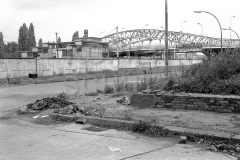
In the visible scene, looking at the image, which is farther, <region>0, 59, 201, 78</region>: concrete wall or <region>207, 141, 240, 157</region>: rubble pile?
<region>0, 59, 201, 78</region>: concrete wall

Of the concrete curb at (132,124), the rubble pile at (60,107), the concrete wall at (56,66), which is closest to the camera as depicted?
the concrete curb at (132,124)

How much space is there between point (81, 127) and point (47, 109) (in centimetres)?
352

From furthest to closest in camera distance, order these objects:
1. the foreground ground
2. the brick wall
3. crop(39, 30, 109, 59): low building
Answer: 1. crop(39, 30, 109, 59): low building
2. the brick wall
3. the foreground ground

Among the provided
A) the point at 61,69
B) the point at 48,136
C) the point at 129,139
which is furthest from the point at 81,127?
the point at 61,69

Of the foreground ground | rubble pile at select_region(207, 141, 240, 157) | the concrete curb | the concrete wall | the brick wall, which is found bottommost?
the foreground ground

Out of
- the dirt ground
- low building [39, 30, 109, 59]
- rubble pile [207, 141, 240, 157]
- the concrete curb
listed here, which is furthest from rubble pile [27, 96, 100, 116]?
low building [39, 30, 109, 59]

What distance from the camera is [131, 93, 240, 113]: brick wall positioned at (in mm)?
8492

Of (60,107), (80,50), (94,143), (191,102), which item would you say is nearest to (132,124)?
(94,143)

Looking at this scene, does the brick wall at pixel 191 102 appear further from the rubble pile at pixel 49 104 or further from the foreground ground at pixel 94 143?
the rubble pile at pixel 49 104

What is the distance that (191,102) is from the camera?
9.26 meters

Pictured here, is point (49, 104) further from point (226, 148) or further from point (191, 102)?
point (226, 148)

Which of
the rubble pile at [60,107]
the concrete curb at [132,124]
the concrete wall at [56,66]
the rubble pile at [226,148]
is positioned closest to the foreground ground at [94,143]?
the rubble pile at [226,148]

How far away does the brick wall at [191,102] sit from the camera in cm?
849

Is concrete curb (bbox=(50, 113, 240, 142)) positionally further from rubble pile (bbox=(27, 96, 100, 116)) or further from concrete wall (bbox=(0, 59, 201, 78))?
concrete wall (bbox=(0, 59, 201, 78))
